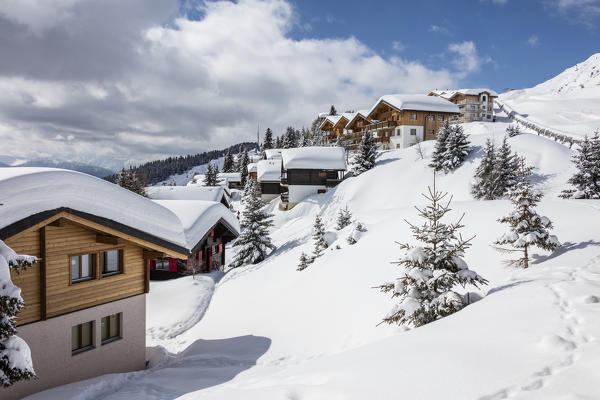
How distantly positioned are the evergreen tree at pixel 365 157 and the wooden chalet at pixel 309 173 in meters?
1.91

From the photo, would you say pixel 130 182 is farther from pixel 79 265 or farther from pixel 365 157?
pixel 79 265

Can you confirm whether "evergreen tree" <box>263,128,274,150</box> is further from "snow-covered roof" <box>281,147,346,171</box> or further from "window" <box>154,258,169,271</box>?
"window" <box>154,258,169,271</box>

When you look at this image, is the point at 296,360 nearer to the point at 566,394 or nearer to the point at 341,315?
the point at 341,315

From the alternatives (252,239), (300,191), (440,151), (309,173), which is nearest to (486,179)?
(440,151)

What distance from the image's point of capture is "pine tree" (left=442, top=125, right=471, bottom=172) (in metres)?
35.6

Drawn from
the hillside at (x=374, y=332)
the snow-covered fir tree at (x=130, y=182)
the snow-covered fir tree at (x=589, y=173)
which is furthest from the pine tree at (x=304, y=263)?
the snow-covered fir tree at (x=130, y=182)

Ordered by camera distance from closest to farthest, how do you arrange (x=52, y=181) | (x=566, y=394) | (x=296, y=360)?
(x=566, y=394) < (x=52, y=181) < (x=296, y=360)

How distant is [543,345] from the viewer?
16.1 ft

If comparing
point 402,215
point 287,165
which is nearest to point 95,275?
point 402,215

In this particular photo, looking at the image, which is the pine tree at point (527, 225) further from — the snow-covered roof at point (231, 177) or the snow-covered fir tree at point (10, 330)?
the snow-covered roof at point (231, 177)

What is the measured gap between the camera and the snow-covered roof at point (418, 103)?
52.3 m

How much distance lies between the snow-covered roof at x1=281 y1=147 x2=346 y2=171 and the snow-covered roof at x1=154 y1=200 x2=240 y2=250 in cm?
2074

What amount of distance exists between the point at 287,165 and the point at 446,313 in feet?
125

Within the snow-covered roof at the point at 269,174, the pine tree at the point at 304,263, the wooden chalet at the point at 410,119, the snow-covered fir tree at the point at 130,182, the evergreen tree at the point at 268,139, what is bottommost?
the pine tree at the point at 304,263
